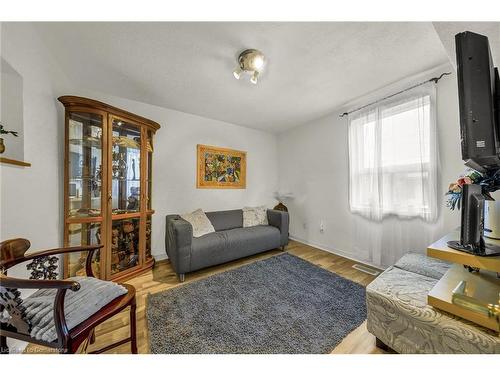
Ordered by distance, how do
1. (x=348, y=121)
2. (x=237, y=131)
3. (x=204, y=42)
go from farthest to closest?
(x=237, y=131)
(x=348, y=121)
(x=204, y=42)

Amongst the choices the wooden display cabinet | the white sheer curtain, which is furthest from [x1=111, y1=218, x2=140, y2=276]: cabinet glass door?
the white sheer curtain

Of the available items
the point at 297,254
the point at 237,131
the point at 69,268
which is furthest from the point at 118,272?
the point at 237,131

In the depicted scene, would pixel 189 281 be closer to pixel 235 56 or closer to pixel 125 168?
pixel 125 168

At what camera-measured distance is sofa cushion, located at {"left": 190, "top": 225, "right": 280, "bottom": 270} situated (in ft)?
6.89

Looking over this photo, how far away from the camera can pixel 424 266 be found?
143cm

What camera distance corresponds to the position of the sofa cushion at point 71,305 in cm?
78

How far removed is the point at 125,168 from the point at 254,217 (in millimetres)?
2015

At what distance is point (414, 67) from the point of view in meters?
1.71

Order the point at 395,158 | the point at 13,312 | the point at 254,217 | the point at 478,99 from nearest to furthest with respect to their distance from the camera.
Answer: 1. the point at 478,99
2. the point at 13,312
3. the point at 395,158
4. the point at 254,217

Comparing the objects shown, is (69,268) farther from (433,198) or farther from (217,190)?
(433,198)

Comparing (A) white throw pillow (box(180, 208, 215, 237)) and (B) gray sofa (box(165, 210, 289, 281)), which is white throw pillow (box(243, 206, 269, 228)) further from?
(A) white throw pillow (box(180, 208, 215, 237))

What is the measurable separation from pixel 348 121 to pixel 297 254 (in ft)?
7.01

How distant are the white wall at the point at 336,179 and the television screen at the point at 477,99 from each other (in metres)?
1.42

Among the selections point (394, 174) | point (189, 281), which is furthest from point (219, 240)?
point (394, 174)
